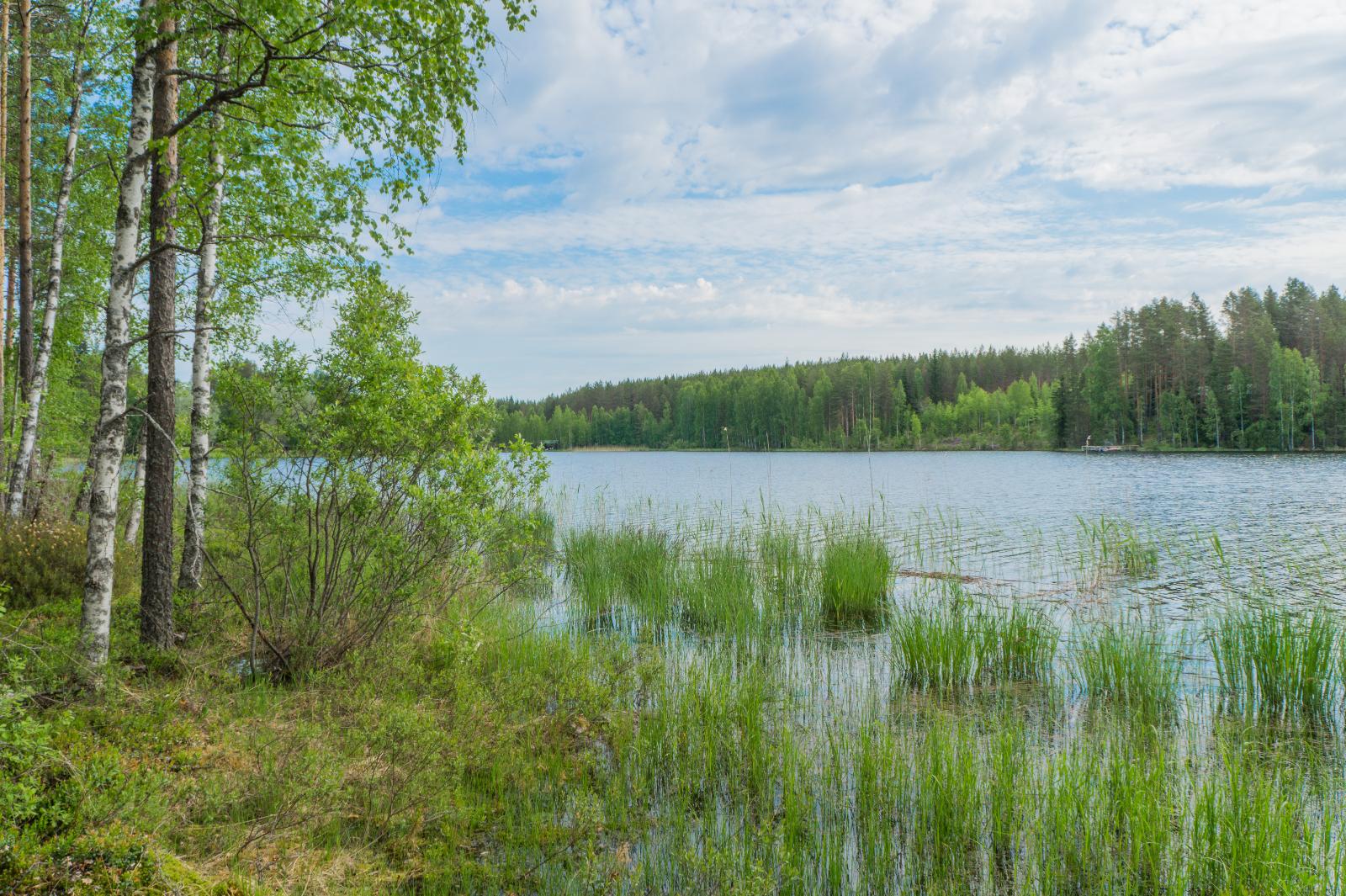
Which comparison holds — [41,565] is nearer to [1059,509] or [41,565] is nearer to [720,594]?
[720,594]

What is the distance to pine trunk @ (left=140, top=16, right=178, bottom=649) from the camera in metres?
5.45

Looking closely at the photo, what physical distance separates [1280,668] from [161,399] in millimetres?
9462

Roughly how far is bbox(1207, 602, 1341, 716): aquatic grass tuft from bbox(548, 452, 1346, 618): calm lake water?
3.18ft

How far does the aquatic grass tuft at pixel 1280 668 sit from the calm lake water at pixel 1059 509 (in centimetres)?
97

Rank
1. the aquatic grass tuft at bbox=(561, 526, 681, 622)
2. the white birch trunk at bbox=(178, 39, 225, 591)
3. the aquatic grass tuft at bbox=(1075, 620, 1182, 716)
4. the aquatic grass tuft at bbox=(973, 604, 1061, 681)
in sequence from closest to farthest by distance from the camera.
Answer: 1. the aquatic grass tuft at bbox=(1075, 620, 1182, 716)
2. the white birch trunk at bbox=(178, 39, 225, 591)
3. the aquatic grass tuft at bbox=(973, 604, 1061, 681)
4. the aquatic grass tuft at bbox=(561, 526, 681, 622)

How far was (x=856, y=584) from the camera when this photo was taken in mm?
9008

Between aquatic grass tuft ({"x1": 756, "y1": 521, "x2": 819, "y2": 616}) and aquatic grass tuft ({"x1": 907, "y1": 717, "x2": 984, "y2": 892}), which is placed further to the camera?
aquatic grass tuft ({"x1": 756, "y1": 521, "x2": 819, "y2": 616})

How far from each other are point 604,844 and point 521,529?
3096 mm

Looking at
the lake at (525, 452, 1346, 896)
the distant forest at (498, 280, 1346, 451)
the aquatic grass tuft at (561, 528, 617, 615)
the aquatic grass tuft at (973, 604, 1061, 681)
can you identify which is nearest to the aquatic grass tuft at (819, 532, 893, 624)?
the lake at (525, 452, 1346, 896)

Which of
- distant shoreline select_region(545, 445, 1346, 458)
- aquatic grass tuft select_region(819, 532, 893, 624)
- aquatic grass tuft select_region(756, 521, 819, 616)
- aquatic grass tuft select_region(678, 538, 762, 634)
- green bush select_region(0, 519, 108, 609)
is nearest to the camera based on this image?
green bush select_region(0, 519, 108, 609)

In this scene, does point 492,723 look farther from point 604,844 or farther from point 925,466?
point 925,466

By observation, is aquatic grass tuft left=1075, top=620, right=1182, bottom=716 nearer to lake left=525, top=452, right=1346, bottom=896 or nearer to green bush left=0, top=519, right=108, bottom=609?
lake left=525, top=452, right=1346, bottom=896

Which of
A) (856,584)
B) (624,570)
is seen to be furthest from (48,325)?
(856,584)

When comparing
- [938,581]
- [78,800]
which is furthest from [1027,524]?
[78,800]
